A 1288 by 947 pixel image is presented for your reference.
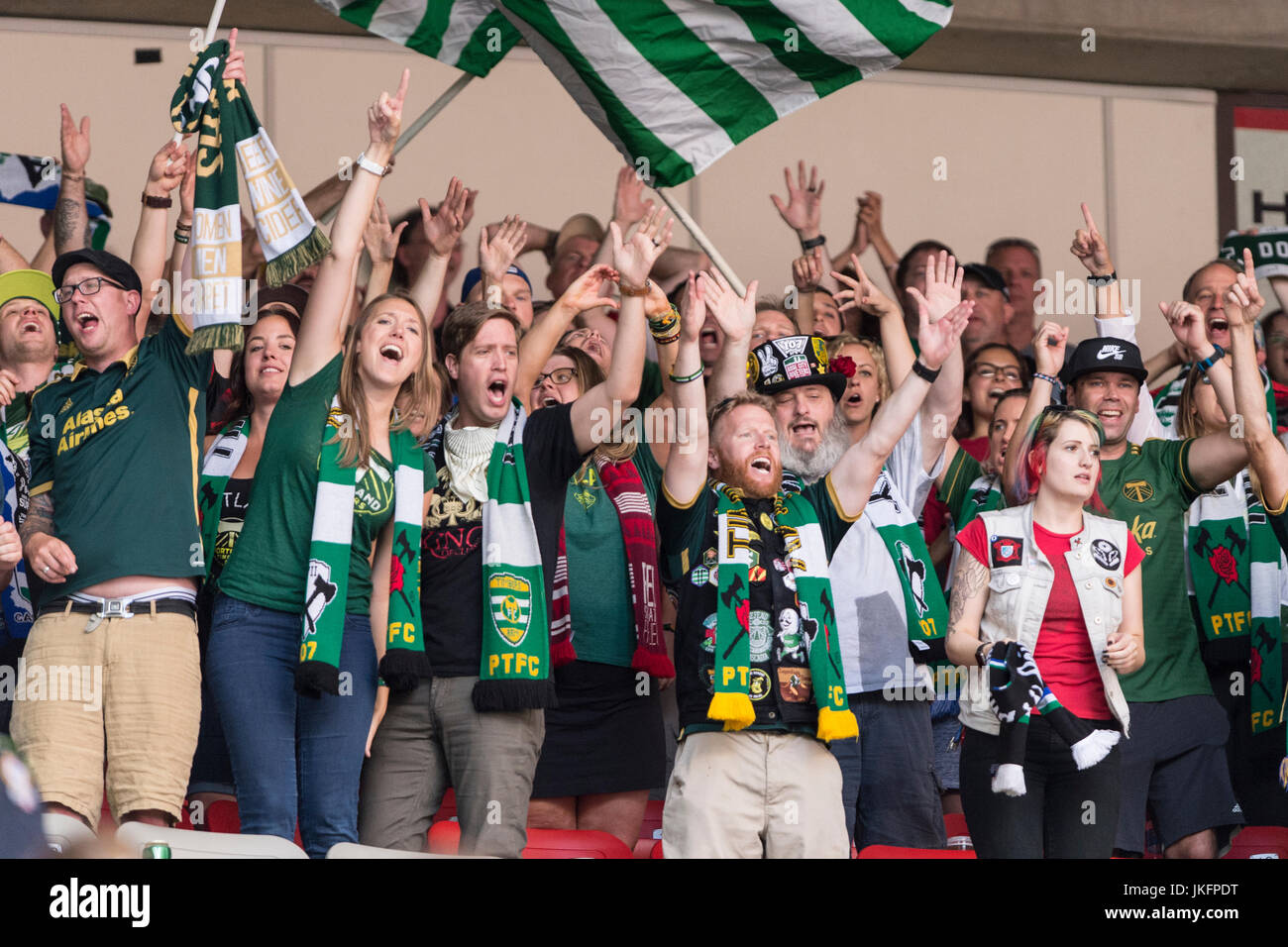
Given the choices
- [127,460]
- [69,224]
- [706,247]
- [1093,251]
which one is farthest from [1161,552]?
[69,224]

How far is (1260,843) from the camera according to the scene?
607 cm

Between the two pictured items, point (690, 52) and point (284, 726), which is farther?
point (690, 52)

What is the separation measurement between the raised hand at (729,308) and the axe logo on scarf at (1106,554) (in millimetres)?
1232

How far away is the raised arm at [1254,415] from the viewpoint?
5.73 m

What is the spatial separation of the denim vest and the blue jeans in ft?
5.60

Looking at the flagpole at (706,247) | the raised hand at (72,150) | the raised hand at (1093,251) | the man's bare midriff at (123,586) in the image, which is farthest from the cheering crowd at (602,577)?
the raised hand at (72,150)

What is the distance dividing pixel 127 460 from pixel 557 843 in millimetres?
1616

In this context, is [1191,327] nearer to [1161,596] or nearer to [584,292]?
[1161,596]

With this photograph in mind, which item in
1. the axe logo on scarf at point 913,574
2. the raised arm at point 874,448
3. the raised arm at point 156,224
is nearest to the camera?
the raised arm at point 874,448

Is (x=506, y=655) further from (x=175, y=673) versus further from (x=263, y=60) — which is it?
(x=263, y=60)

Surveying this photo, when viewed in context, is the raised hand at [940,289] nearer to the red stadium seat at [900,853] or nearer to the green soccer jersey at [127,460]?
the red stadium seat at [900,853]

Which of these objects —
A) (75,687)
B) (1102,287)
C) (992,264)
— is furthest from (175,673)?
(992,264)

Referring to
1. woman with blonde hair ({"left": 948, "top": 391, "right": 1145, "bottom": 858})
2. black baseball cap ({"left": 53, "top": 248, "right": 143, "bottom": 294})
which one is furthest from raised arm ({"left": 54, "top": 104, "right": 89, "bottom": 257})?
woman with blonde hair ({"left": 948, "top": 391, "right": 1145, "bottom": 858})
